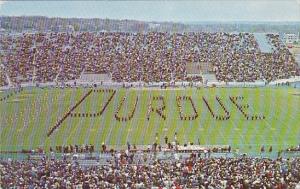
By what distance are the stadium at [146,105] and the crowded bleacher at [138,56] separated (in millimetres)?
98

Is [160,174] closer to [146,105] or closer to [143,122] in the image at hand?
[143,122]

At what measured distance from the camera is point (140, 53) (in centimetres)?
4812

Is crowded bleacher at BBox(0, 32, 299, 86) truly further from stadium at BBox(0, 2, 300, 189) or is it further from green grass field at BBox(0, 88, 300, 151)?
green grass field at BBox(0, 88, 300, 151)

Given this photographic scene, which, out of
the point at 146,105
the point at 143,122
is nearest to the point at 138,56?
the point at 146,105

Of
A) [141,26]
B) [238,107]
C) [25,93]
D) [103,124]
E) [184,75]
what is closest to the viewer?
[103,124]

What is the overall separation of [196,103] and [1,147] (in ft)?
41.7

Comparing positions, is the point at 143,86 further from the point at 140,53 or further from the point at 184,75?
the point at 140,53

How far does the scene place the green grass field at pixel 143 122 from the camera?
2366cm

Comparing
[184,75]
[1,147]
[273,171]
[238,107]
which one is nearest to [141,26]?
[184,75]

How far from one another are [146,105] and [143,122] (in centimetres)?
421

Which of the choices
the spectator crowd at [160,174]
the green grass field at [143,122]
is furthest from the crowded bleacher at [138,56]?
the spectator crowd at [160,174]

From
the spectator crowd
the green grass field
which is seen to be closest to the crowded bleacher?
the green grass field

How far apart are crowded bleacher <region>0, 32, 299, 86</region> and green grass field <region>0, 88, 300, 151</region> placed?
6480 millimetres

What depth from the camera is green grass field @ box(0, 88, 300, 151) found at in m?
23.7
